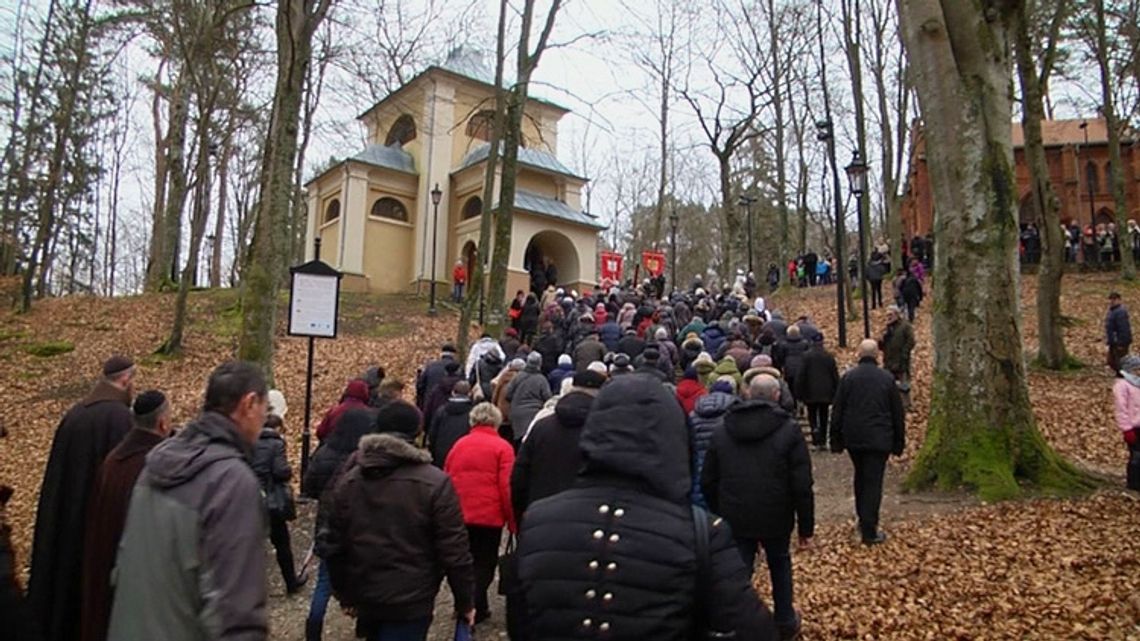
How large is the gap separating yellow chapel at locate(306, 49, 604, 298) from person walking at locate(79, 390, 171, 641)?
88.4 feet

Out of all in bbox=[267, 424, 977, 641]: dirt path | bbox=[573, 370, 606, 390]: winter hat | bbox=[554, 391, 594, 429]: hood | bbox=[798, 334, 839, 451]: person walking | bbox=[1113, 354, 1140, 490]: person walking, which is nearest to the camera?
bbox=[554, 391, 594, 429]: hood

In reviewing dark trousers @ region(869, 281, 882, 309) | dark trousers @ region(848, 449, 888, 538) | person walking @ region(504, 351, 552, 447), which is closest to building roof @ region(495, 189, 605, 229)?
dark trousers @ region(869, 281, 882, 309)

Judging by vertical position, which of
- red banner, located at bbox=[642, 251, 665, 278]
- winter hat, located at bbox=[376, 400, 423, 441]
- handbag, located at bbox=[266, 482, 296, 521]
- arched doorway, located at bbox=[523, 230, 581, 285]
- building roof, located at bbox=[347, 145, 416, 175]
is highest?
building roof, located at bbox=[347, 145, 416, 175]

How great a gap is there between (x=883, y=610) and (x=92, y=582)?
504 cm

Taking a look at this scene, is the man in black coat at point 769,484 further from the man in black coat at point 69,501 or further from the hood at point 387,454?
the man in black coat at point 69,501

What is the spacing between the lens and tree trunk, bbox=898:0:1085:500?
7816 mm

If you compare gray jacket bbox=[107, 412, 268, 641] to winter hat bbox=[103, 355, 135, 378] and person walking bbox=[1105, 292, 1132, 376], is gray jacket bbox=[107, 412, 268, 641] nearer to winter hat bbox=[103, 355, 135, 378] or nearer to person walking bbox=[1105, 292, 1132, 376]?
winter hat bbox=[103, 355, 135, 378]

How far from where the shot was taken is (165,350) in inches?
680

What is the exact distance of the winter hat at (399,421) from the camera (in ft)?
13.7

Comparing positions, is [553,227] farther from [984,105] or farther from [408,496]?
[408,496]

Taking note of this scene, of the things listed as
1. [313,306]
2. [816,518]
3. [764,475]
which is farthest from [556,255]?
[764,475]

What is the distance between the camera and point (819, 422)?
35.3 feet

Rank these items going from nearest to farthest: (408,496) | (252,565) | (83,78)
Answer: (252,565), (408,496), (83,78)

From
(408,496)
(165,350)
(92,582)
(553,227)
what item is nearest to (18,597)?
(92,582)
